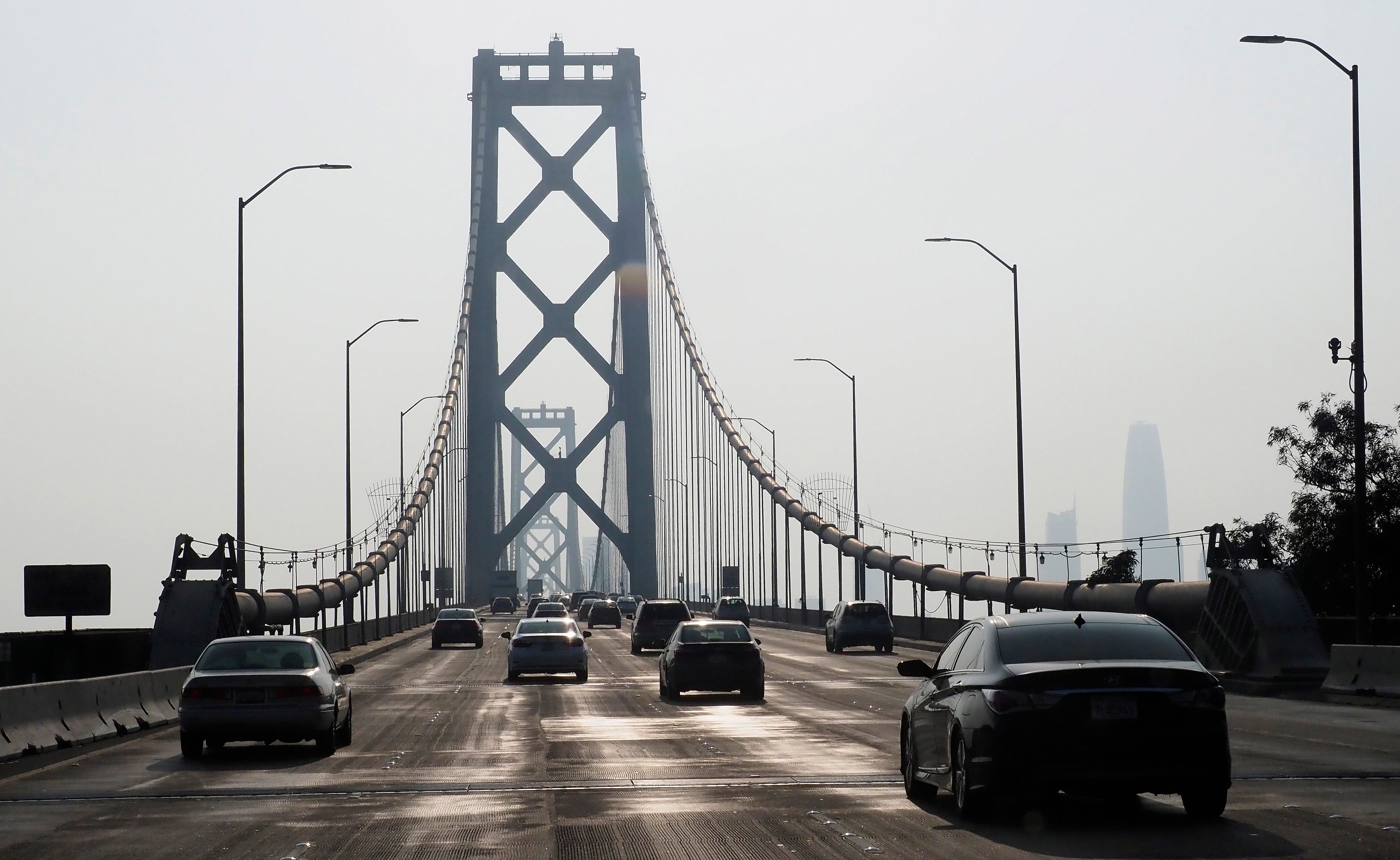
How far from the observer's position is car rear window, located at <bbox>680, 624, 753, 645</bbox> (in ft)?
103

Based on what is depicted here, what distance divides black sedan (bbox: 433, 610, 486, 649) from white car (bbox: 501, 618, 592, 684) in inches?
830

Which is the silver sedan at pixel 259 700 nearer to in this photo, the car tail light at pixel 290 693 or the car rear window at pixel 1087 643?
the car tail light at pixel 290 693

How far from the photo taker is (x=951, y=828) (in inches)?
498

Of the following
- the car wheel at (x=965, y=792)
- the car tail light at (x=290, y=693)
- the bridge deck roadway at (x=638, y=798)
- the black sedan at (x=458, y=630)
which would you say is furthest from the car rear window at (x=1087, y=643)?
the black sedan at (x=458, y=630)

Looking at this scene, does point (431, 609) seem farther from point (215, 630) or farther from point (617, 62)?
point (215, 630)

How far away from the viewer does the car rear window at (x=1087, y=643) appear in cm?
1284

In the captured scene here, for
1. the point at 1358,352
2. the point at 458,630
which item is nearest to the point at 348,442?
the point at 458,630

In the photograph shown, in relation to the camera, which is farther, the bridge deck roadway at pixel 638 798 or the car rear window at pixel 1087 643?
the car rear window at pixel 1087 643

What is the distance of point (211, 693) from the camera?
19.8 metres

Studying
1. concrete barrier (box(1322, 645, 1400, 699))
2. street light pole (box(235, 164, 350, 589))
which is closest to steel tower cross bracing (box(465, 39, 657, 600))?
street light pole (box(235, 164, 350, 589))

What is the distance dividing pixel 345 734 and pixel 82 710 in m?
3.69

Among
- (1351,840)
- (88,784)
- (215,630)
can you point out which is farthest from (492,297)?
(1351,840)

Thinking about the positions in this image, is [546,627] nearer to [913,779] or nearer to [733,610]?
[913,779]

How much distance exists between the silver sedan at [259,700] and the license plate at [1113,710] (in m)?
9.75
